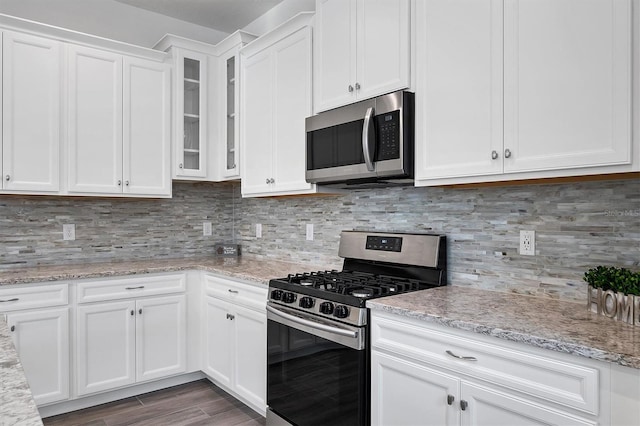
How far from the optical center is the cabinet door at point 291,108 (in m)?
2.72

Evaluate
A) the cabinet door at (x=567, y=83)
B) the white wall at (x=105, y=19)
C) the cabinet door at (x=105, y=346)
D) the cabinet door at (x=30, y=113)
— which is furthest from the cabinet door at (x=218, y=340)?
the white wall at (x=105, y=19)

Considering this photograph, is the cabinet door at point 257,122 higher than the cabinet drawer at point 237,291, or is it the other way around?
the cabinet door at point 257,122

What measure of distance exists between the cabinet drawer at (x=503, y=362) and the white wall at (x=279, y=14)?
8.34ft

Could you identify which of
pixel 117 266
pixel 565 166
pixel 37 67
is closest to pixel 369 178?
pixel 565 166

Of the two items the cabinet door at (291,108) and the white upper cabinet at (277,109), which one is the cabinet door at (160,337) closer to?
the white upper cabinet at (277,109)

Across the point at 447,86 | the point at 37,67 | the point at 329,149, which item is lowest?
the point at 329,149

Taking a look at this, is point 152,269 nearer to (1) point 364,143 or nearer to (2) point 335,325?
(2) point 335,325

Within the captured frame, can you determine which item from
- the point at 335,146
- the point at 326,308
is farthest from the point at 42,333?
the point at 335,146

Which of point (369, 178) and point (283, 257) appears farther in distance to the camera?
point (283, 257)

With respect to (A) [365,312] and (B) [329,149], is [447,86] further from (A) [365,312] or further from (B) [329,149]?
(A) [365,312]

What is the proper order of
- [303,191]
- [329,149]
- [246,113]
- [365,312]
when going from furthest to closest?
[246,113] < [303,191] < [329,149] < [365,312]

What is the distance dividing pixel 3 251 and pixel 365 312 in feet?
8.66

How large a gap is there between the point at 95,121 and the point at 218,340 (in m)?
1.78

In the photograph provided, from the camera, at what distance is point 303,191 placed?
2754 millimetres
